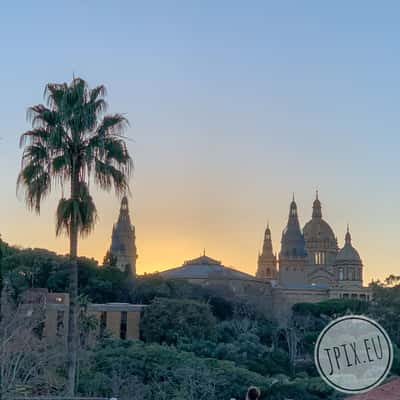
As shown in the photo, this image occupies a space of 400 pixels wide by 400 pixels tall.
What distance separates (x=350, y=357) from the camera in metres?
10.8

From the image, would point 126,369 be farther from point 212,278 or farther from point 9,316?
point 212,278

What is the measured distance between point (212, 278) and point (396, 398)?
278 ft

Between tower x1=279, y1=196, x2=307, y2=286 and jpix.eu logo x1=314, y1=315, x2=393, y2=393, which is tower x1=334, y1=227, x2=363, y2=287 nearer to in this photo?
tower x1=279, y1=196, x2=307, y2=286

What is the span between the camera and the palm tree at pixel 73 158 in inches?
674

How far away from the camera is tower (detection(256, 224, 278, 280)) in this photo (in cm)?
12400

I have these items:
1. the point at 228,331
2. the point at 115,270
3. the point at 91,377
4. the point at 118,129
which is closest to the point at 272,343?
the point at 228,331

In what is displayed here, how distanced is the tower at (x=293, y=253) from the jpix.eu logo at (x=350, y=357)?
102 m

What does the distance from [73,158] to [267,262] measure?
109153 mm

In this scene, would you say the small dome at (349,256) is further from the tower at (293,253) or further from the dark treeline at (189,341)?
the dark treeline at (189,341)

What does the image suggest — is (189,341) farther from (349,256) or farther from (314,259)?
(314,259)

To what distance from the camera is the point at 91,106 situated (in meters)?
17.8

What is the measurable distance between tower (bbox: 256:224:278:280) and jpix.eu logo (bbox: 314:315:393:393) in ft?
367

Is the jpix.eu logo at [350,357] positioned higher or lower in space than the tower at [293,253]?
lower

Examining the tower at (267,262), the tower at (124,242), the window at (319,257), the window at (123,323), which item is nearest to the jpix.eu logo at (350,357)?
the window at (123,323)
